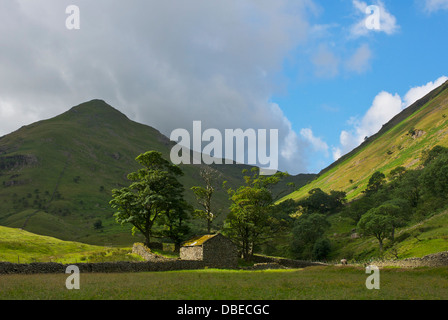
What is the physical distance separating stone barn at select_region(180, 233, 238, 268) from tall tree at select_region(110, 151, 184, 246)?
844cm

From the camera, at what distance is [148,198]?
56.2 metres

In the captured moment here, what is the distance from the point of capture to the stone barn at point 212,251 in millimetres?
52594

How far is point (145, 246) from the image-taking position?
5666cm

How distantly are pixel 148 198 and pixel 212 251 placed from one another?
547 inches

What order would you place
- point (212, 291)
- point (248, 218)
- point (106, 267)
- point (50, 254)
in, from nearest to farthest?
1. point (212, 291)
2. point (106, 267)
3. point (50, 254)
4. point (248, 218)

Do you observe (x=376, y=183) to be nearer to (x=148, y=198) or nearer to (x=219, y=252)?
(x=219, y=252)

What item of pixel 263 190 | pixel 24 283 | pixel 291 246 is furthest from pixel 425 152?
pixel 24 283

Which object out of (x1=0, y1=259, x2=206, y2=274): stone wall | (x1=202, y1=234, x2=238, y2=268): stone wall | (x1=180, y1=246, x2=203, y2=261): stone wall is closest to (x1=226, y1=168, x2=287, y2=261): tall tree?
(x1=202, y1=234, x2=238, y2=268): stone wall

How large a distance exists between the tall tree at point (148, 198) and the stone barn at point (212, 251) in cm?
844

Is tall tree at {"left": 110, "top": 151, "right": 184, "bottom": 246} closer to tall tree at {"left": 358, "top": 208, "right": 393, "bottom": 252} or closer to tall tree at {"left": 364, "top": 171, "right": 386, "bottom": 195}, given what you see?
tall tree at {"left": 358, "top": 208, "right": 393, "bottom": 252}

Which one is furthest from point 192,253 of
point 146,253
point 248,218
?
point 248,218

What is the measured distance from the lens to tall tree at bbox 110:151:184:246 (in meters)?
57.8

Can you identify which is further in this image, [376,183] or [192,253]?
[376,183]
